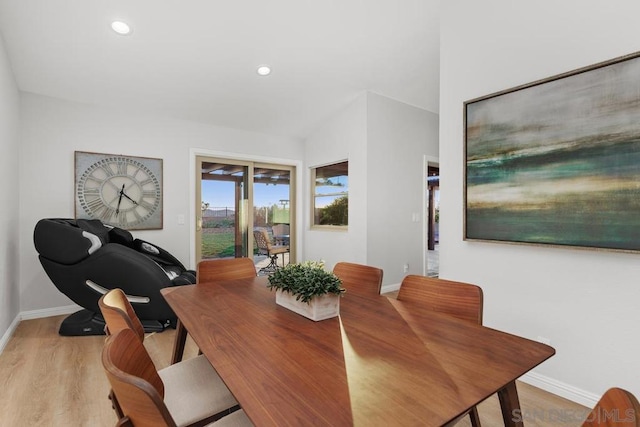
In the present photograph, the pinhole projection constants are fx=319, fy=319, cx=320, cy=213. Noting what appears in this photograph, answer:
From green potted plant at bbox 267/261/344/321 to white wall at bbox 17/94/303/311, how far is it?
10.5 feet

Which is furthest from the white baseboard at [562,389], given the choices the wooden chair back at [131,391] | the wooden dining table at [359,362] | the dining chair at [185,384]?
the wooden chair back at [131,391]

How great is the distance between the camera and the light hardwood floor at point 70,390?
5.90 feet

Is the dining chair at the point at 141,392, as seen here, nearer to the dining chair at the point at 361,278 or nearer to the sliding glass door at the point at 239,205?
the dining chair at the point at 361,278

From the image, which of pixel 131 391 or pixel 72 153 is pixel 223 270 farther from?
pixel 72 153

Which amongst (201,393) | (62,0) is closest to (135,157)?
(62,0)

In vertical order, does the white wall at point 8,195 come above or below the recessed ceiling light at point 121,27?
below

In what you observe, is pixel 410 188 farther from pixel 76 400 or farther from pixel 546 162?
pixel 76 400

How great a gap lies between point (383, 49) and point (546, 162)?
2031 mm

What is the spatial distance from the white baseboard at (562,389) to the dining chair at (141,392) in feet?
6.68

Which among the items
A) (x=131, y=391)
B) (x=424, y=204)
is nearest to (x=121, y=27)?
(x=131, y=391)

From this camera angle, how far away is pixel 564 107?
1.95 meters

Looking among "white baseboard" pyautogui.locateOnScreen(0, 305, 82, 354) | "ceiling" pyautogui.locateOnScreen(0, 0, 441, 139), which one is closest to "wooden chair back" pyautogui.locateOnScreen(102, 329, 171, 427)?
"ceiling" pyautogui.locateOnScreen(0, 0, 441, 139)

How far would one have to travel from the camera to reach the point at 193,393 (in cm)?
127

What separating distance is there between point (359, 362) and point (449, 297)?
0.78 m
